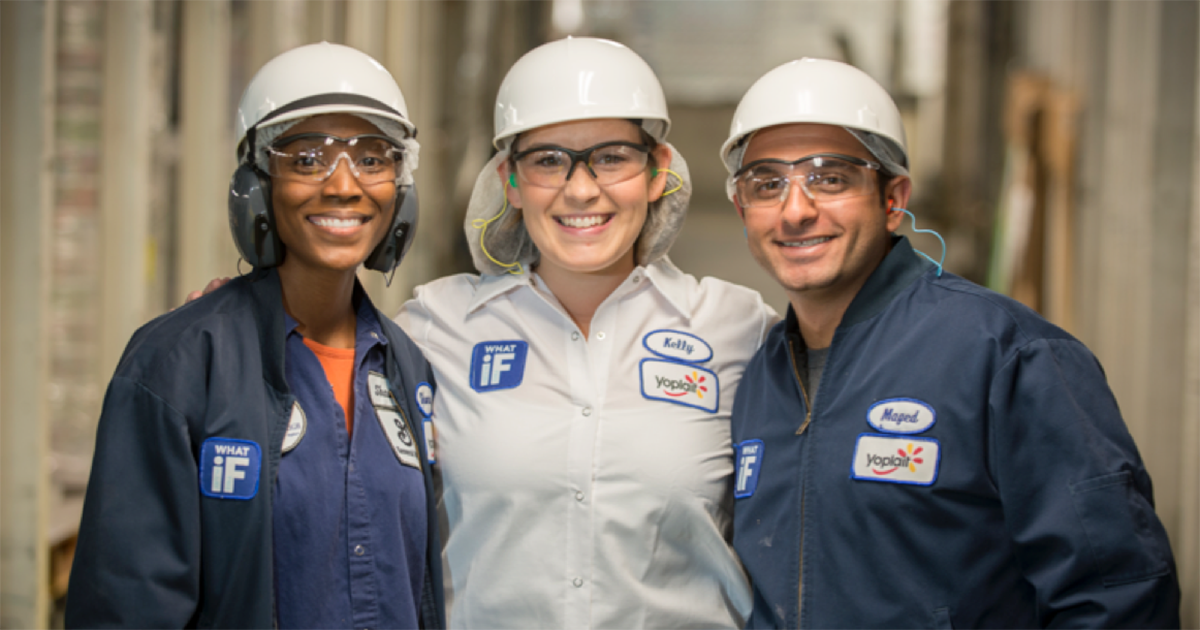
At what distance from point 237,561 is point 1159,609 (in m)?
1.64

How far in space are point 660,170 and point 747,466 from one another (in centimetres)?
79

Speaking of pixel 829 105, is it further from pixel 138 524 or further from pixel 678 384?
pixel 138 524

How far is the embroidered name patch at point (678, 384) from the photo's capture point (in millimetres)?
2377

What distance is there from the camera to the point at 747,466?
2.24 metres

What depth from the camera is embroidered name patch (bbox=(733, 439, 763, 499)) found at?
7.26 feet

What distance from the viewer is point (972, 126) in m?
11.9

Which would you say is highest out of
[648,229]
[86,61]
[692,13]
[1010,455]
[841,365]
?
[692,13]

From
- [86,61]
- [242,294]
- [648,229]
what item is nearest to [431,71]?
[86,61]

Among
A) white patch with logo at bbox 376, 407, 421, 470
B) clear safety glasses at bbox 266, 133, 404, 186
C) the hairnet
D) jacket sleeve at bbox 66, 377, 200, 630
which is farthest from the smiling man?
jacket sleeve at bbox 66, 377, 200, 630

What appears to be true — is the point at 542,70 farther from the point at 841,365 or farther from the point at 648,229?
the point at 841,365

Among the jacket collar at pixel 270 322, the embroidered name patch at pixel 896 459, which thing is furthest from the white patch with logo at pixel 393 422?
the embroidered name patch at pixel 896 459

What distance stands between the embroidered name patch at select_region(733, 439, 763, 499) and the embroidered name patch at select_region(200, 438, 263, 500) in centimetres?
105

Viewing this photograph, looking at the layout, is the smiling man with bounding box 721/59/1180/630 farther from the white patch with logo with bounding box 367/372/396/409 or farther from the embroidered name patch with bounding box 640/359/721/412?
the white patch with logo with bounding box 367/372/396/409

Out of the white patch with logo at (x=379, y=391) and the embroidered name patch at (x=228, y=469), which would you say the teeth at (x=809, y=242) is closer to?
the white patch with logo at (x=379, y=391)
